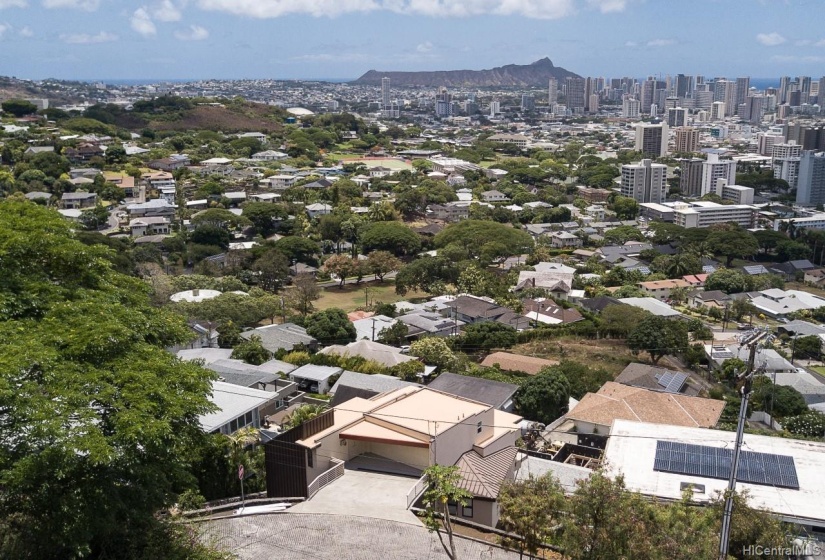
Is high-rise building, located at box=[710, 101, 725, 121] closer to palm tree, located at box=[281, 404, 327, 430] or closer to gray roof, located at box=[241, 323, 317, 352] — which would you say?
gray roof, located at box=[241, 323, 317, 352]

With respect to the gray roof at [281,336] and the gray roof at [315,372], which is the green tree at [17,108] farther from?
the gray roof at [315,372]

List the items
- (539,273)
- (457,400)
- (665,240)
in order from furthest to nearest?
(665,240), (539,273), (457,400)

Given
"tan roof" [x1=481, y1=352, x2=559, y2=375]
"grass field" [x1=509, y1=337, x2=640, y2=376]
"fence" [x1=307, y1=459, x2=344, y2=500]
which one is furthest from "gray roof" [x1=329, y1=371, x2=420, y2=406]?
"grass field" [x1=509, y1=337, x2=640, y2=376]

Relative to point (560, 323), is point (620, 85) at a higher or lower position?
higher

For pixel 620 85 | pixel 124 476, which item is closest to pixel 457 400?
pixel 124 476

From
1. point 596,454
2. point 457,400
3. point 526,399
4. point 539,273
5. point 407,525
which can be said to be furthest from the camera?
point 539,273

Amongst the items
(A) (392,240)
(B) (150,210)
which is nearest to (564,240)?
(A) (392,240)

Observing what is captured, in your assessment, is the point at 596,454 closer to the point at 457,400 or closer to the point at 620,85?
the point at 457,400

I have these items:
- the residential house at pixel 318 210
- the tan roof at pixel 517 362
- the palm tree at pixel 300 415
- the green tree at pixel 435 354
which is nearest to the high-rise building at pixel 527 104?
the residential house at pixel 318 210
